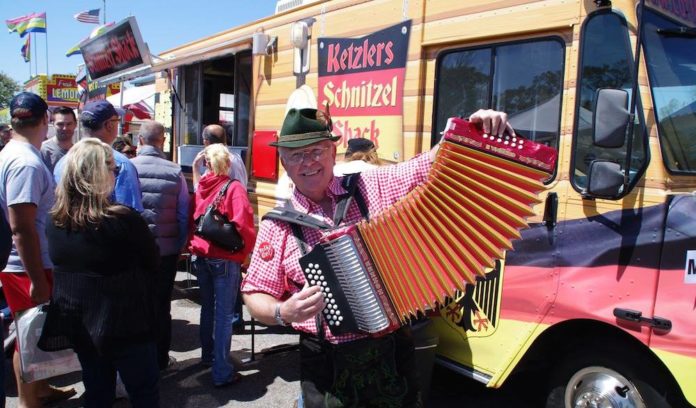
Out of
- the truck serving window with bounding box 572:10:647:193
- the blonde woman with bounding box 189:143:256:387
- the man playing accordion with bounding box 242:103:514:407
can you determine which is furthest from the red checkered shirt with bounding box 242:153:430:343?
the blonde woman with bounding box 189:143:256:387

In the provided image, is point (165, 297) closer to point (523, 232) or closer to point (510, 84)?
point (523, 232)

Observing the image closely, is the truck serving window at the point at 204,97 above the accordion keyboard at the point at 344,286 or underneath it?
above

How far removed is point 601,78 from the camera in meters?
2.58

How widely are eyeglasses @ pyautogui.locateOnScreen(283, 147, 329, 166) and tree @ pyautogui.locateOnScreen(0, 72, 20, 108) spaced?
67371 millimetres

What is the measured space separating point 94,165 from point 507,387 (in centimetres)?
322

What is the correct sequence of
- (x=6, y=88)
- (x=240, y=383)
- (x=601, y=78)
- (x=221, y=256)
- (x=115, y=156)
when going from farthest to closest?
(x=6, y=88) → (x=240, y=383) → (x=221, y=256) → (x=115, y=156) → (x=601, y=78)

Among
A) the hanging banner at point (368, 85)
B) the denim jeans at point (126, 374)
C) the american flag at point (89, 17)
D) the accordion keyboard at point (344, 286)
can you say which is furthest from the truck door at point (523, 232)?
the american flag at point (89, 17)

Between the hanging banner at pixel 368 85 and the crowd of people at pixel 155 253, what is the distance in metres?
0.19

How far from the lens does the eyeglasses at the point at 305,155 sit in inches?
77.5

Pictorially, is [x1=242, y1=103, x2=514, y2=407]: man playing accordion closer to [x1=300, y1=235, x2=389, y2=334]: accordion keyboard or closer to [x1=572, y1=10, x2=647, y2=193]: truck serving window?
[x1=300, y1=235, x2=389, y2=334]: accordion keyboard

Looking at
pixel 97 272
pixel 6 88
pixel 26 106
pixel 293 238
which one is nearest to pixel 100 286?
pixel 97 272

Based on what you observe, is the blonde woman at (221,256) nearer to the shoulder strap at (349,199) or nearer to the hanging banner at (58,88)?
the shoulder strap at (349,199)

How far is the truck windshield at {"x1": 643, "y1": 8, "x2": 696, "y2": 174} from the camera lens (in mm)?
2439

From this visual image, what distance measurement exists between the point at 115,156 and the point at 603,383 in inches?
125
